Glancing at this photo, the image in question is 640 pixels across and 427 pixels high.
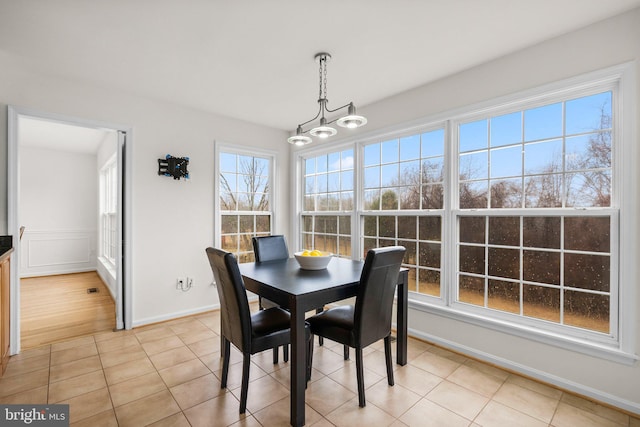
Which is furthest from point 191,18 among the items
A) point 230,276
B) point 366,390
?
point 366,390

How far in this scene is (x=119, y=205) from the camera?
3.28 metres

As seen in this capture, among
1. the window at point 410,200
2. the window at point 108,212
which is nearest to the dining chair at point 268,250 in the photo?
the window at point 410,200

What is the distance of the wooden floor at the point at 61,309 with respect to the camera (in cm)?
316

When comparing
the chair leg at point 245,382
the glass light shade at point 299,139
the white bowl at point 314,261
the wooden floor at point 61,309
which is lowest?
the wooden floor at point 61,309

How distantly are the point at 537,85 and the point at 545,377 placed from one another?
7.03ft

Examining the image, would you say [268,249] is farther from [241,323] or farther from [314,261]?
[241,323]

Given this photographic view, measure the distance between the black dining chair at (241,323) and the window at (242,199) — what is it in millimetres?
2054

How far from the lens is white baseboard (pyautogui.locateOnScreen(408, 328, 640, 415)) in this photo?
77.3 inches

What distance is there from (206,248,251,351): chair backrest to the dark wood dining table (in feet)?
0.65

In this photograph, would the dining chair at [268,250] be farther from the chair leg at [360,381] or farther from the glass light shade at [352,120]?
the glass light shade at [352,120]

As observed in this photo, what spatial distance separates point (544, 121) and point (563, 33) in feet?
1.94

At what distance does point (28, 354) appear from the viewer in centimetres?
270

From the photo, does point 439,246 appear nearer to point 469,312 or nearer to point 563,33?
point 469,312

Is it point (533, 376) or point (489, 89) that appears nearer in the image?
point (533, 376)
